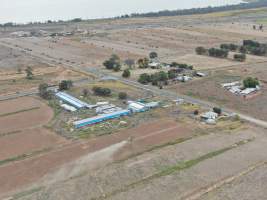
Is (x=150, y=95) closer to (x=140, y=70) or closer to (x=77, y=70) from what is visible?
(x=140, y=70)

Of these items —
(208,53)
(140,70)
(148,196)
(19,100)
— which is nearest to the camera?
(148,196)

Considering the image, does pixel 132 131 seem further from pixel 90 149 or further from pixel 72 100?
pixel 72 100

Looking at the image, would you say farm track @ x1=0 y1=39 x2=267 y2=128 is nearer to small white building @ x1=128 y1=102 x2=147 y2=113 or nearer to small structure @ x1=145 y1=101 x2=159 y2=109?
small structure @ x1=145 y1=101 x2=159 y2=109

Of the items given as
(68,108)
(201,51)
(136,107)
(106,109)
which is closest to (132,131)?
(136,107)

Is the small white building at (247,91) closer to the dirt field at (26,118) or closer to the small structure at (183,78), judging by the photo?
the small structure at (183,78)

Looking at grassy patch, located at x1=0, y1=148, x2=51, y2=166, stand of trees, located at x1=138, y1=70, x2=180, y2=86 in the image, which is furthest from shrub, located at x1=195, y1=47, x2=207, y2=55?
grassy patch, located at x1=0, y1=148, x2=51, y2=166

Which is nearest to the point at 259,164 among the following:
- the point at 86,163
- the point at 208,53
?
the point at 86,163

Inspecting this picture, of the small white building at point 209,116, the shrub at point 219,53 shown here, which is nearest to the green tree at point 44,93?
the small white building at point 209,116

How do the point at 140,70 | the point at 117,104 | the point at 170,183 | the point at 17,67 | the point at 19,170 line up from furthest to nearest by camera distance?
the point at 17,67, the point at 140,70, the point at 117,104, the point at 19,170, the point at 170,183
